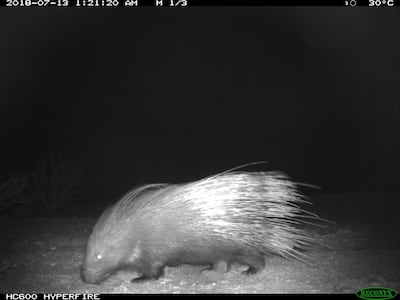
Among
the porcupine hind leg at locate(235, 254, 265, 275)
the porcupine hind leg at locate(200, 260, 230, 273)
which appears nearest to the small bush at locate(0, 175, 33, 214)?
the porcupine hind leg at locate(200, 260, 230, 273)

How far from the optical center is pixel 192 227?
3416 mm

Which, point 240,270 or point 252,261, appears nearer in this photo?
point 252,261

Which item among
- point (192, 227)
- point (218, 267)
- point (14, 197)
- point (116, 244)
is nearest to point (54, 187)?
point (14, 197)

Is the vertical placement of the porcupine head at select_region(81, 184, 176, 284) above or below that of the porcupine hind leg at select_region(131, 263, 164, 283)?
above

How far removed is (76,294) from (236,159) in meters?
12.8

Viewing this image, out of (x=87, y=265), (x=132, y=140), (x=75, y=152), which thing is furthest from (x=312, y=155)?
(x=87, y=265)

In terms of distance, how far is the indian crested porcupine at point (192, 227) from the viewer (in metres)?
3.39

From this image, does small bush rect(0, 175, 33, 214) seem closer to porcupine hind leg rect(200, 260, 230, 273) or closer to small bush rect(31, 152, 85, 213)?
small bush rect(31, 152, 85, 213)

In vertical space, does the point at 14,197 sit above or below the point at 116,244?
below

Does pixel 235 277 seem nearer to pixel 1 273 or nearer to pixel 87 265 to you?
pixel 87 265

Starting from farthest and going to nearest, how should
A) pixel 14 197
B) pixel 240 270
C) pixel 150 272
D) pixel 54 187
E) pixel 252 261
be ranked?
pixel 54 187
pixel 14 197
pixel 240 270
pixel 252 261
pixel 150 272

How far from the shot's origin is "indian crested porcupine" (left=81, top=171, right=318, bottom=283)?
3393 mm

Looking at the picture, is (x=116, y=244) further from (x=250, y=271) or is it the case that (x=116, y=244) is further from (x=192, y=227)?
(x=250, y=271)

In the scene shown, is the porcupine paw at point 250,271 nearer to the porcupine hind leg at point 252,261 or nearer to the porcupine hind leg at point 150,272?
the porcupine hind leg at point 252,261
